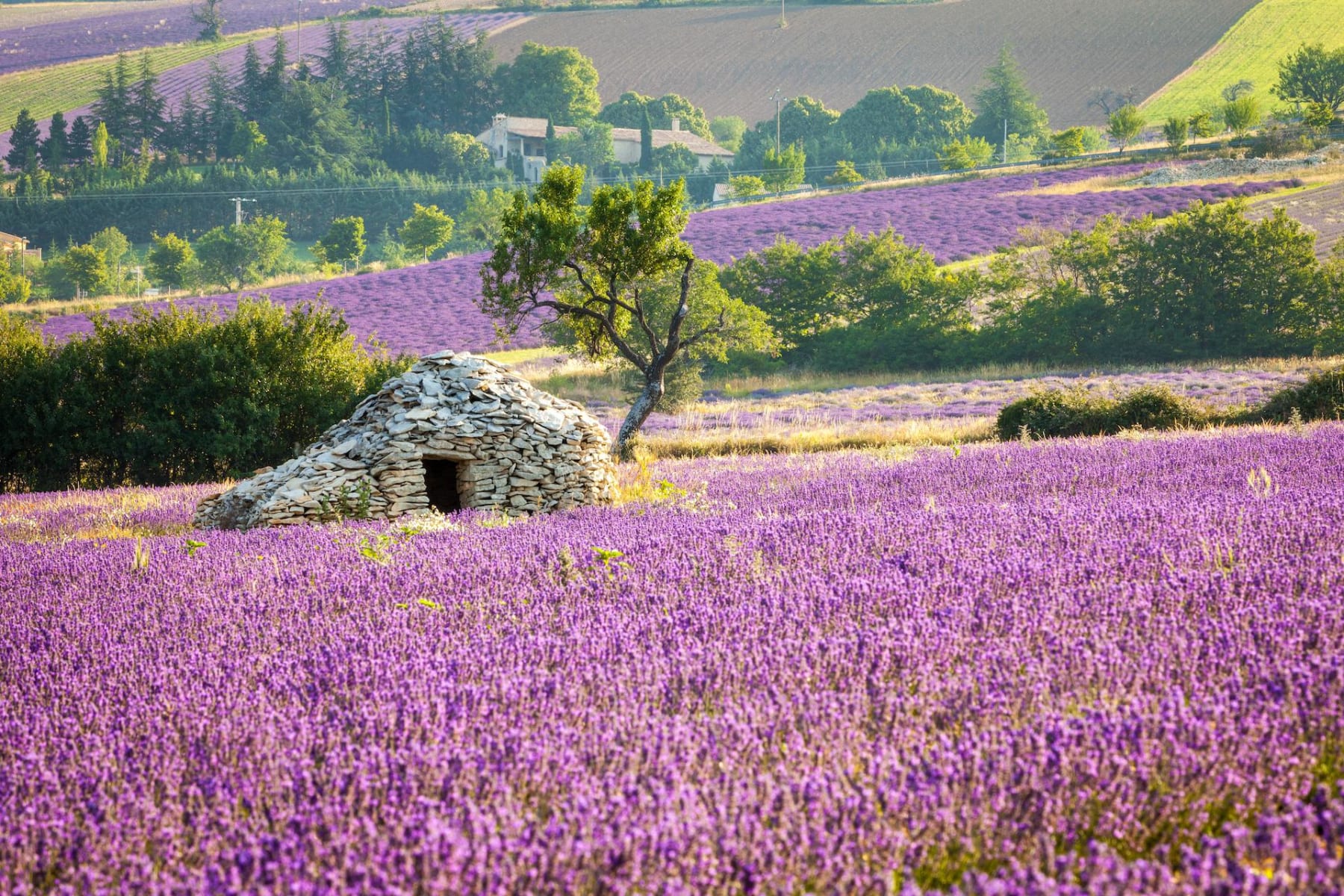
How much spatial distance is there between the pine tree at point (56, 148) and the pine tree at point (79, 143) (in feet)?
1.16

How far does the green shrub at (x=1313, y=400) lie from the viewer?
13805 millimetres

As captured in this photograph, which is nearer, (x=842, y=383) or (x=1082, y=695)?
(x=1082, y=695)

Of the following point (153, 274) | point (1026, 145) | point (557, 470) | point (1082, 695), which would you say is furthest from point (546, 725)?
point (1026, 145)

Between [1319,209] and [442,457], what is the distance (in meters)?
45.4

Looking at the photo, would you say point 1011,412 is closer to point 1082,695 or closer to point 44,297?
point 1082,695

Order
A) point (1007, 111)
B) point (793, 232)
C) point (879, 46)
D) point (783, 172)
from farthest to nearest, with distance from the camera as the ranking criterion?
point (879, 46), point (1007, 111), point (783, 172), point (793, 232)

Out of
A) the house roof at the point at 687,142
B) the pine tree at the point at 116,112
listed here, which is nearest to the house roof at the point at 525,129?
the house roof at the point at 687,142

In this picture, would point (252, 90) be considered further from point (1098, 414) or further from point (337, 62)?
point (1098, 414)

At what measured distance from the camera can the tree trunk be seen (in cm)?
1539

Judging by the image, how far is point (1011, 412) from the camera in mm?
15938

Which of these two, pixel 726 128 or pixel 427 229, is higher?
pixel 726 128

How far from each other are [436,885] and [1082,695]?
1729 millimetres

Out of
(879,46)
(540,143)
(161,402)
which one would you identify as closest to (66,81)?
(540,143)

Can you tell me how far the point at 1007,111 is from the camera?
91.8m
